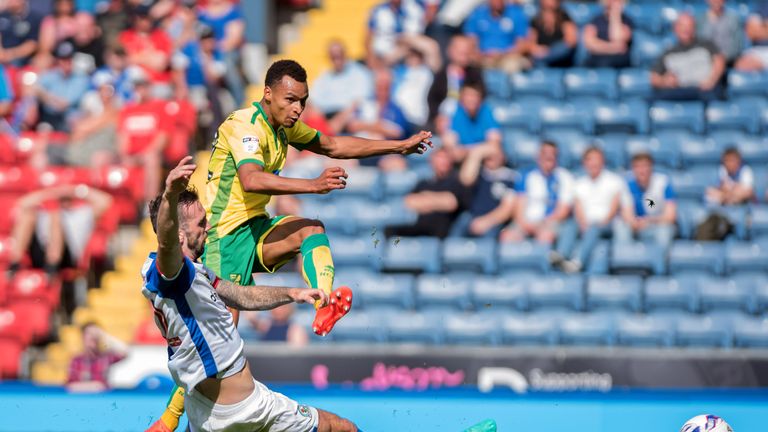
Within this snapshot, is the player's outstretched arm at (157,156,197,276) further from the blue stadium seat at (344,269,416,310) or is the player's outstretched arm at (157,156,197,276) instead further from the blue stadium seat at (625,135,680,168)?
the blue stadium seat at (625,135,680,168)

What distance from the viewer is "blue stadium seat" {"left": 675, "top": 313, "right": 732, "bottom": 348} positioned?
11.3 m

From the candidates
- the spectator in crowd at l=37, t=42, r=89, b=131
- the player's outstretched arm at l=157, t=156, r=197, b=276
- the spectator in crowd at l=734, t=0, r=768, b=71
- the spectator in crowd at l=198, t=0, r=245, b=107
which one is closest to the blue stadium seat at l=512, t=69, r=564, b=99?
the spectator in crowd at l=734, t=0, r=768, b=71

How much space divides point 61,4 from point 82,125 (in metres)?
2.33

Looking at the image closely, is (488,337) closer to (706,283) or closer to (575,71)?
(706,283)

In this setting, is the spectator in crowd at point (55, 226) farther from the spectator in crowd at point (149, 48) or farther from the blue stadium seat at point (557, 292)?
the blue stadium seat at point (557, 292)

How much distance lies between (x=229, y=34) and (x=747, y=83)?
5737 millimetres

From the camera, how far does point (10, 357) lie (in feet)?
39.2

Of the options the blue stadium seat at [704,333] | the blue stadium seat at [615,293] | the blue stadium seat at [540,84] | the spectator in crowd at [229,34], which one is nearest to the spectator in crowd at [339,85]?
the spectator in crowd at [229,34]

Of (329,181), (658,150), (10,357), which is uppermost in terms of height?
(658,150)

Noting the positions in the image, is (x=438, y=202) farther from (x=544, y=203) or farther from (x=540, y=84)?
(x=540, y=84)

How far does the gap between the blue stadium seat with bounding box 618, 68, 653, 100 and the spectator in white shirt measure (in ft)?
6.07

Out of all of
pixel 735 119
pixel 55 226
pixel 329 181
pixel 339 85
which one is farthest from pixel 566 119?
pixel 329 181

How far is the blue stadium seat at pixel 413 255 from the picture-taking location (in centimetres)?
1185

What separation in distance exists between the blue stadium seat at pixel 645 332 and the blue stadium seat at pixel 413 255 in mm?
1812
